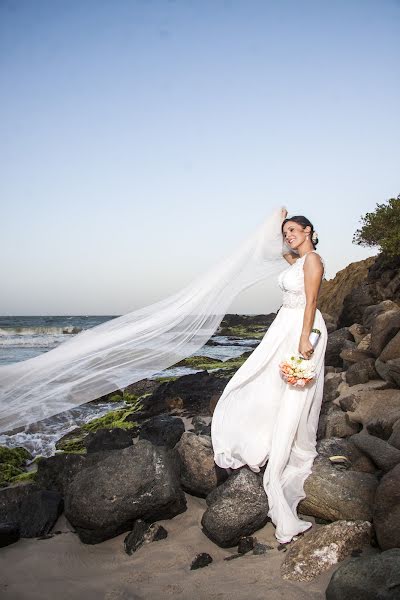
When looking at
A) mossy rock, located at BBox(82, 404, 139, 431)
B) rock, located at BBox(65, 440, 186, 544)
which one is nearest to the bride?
rock, located at BBox(65, 440, 186, 544)

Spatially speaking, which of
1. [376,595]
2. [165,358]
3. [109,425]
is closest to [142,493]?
[165,358]

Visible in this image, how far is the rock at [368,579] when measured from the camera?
290 centimetres

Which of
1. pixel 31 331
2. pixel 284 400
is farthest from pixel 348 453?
pixel 31 331

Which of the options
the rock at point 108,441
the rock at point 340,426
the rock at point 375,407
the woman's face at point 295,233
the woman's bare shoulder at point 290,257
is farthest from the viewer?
the rock at point 108,441

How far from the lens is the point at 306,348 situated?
4.80 meters

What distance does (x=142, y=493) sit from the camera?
474 centimetres

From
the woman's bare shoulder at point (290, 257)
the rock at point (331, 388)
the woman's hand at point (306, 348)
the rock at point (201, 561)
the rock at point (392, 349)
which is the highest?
the woman's bare shoulder at point (290, 257)

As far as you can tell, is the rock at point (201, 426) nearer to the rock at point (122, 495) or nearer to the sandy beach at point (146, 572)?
the rock at point (122, 495)

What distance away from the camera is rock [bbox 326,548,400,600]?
9.51 feet

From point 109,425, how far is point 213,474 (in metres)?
5.85

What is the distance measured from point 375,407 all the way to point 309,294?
10.2 ft

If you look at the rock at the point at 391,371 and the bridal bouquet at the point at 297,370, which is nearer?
the bridal bouquet at the point at 297,370

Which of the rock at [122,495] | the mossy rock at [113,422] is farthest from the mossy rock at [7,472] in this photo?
the rock at [122,495]

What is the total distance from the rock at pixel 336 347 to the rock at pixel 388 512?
7.81 metres
